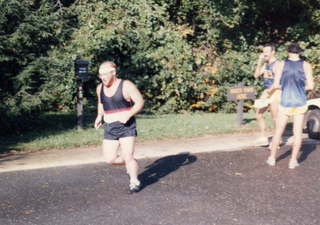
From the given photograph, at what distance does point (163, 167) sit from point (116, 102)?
6.76 ft

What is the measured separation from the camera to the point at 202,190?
282 inches

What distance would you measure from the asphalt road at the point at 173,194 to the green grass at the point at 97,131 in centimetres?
198

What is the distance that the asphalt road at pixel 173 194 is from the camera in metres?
5.96

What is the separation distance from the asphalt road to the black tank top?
1.07 m

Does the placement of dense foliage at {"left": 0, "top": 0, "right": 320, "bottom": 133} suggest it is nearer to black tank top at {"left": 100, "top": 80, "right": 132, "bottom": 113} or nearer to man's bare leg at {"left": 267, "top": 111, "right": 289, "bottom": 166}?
black tank top at {"left": 100, "top": 80, "right": 132, "bottom": 113}

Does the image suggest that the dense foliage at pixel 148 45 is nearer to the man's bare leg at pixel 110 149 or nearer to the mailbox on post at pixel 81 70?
the mailbox on post at pixel 81 70

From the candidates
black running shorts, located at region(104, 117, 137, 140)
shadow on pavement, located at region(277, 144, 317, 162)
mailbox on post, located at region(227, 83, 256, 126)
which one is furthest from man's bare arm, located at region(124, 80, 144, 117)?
mailbox on post, located at region(227, 83, 256, 126)

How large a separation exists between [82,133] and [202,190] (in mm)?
5185

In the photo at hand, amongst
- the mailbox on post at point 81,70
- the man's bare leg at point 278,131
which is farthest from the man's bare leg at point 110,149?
the mailbox on post at point 81,70

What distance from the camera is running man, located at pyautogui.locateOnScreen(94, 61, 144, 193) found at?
22.9 ft

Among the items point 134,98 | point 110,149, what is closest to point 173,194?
point 110,149

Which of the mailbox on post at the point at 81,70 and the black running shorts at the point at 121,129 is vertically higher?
the mailbox on post at the point at 81,70

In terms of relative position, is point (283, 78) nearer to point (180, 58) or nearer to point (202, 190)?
point (202, 190)

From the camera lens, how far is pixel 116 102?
277 inches
